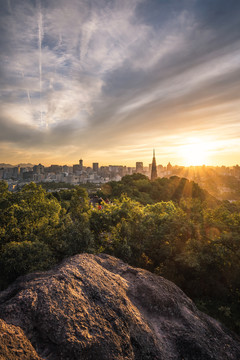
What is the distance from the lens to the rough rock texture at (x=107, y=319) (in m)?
3.53

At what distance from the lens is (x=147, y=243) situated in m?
10.5

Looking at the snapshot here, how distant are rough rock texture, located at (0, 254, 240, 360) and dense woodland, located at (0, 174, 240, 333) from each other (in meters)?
2.64

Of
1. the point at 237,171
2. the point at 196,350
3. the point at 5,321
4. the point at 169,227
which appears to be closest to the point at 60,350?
the point at 5,321

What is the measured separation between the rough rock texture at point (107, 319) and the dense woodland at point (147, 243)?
8.66 ft

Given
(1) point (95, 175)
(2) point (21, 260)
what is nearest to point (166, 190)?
(2) point (21, 260)

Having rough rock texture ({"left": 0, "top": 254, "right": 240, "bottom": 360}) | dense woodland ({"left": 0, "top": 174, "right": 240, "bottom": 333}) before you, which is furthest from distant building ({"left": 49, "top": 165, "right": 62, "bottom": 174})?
rough rock texture ({"left": 0, "top": 254, "right": 240, "bottom": 360})

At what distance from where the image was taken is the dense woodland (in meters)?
8.26

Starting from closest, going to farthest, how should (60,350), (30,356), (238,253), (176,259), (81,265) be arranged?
(30,356) → (60,350) → (81,265) → (238,253) → (176,259)

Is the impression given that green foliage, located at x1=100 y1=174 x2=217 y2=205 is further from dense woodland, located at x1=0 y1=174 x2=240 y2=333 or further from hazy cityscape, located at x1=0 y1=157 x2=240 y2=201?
hazy cityscape, located at x1=0 y1=157 x2=240 y2=201

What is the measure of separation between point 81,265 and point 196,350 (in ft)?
11.6

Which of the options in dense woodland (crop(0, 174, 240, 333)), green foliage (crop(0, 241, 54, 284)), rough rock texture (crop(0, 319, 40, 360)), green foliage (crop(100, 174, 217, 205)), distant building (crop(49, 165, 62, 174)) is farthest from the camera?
distant building (crop(49, 165, 62, 174))

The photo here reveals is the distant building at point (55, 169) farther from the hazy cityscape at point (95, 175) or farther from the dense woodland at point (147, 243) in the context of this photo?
the dense woodland at point (147, 243)

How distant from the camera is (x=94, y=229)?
453 inches

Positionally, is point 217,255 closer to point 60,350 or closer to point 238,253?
point 238,253
